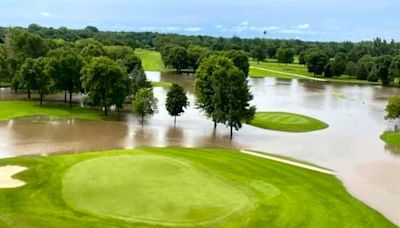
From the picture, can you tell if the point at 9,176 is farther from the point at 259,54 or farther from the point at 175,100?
the point at 259,54

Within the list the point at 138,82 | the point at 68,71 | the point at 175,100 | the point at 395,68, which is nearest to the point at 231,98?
the point at 175,100

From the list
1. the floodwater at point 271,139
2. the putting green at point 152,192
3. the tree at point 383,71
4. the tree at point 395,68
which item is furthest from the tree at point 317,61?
the putting green at point 152,192

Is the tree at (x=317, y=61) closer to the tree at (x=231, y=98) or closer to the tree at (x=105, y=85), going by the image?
the tree at (x=105, y=85)

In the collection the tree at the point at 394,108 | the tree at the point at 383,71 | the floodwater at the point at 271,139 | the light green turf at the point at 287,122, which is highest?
the tree at the point at 383,71

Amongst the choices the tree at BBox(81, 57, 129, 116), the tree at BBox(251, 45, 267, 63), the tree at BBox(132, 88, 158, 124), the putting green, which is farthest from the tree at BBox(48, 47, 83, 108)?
the tree at BBox(251, 45, 267, 63)

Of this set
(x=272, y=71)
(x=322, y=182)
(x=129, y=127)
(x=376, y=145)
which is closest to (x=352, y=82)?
(x=272, y=71)

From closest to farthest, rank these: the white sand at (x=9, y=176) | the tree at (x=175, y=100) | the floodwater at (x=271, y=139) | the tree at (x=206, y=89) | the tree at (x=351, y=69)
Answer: the white sand at (x=9, y=176), the floodwater at (x=271, y=139), the tree at (x=206, y=89), the tree at (x=175, y=100), the tree at (x=351, y=69)

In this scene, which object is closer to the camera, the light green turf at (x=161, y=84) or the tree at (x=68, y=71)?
the tree at (x=68, y=71)
